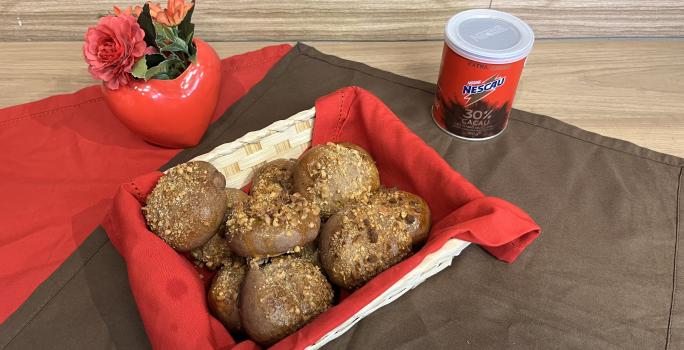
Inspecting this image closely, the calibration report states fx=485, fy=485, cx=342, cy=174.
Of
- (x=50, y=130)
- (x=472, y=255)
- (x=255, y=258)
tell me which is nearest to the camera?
(x=255, y=258)

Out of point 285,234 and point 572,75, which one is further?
point 572,75

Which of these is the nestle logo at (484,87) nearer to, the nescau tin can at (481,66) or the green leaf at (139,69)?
the nescau tin can at (481,66)

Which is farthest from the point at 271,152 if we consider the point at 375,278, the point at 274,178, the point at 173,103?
the point at 375,278

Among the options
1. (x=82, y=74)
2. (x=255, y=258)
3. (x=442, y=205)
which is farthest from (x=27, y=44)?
(x=442, y=205)

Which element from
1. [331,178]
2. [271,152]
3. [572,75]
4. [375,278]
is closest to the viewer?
[375,278]

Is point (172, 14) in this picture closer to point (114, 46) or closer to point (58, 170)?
point (114, 46)

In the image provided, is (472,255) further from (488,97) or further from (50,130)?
(50,130)

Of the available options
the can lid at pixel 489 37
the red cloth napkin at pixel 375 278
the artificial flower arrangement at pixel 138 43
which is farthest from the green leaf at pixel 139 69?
the can lid at pixel 489 37
